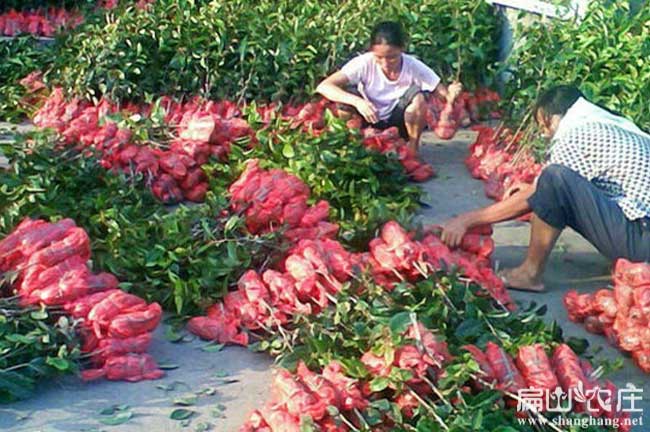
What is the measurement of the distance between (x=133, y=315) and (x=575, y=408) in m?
1.66

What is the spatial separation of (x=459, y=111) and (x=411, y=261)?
3.21 m

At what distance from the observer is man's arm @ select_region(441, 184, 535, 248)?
Result: 4.93m

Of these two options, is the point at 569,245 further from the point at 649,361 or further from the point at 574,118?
the point at 649,361

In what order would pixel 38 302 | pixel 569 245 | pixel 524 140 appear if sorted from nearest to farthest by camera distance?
pixel 38 302 → pixel 569 245 → pixel 524 140

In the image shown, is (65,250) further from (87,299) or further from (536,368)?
(536,368)

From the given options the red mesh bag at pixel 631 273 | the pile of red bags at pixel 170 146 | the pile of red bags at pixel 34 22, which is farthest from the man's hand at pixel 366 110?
the pile of red bags at pixel 34 22

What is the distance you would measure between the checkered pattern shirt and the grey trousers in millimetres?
41

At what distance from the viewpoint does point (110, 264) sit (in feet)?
15.5

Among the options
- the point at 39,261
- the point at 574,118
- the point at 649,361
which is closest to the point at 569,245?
the point at 574,118

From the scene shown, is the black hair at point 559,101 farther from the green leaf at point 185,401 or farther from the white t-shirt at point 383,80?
the green leaf at point 185,401

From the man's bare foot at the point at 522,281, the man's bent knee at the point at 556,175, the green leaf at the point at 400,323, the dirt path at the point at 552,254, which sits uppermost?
the man's bent knee at the point at 556,175

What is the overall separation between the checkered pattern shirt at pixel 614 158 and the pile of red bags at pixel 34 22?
5.62 m

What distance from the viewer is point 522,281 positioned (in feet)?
16.6

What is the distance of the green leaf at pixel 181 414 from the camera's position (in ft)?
12.8
